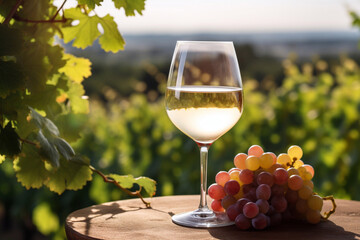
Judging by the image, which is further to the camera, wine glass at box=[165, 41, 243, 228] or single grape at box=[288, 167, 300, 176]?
single grape at box=[288, 167, 300, 176]

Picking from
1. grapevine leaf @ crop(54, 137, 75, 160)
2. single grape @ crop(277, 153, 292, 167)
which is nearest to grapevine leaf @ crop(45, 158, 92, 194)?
grapevine leaf @ crop(54, 137, 75, 160)

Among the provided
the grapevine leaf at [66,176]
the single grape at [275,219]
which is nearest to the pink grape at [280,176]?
the single grape at [275,219]

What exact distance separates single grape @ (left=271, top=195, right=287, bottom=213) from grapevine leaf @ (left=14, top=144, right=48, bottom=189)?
759mm

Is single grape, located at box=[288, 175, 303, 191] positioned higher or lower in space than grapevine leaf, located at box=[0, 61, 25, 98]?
lower

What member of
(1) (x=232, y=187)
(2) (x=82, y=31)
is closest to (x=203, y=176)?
(1) (x=232, y=187)

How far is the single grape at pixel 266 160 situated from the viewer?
1774mm

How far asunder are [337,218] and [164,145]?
3.24m

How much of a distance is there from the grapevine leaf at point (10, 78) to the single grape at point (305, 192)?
0.90m

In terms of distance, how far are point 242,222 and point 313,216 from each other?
0.23 m

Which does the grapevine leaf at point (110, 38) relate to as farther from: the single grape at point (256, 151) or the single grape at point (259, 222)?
the single grape at point (259, 222)

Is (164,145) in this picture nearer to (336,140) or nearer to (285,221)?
(336,140)

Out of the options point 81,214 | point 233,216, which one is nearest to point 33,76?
point 81,214

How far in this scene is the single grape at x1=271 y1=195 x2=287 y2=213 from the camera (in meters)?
1.69

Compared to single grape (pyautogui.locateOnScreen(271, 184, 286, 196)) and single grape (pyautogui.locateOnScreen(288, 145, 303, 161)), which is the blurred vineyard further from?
single grape (pyautogui.locateOnScreen(271, 184, 286, 196))
